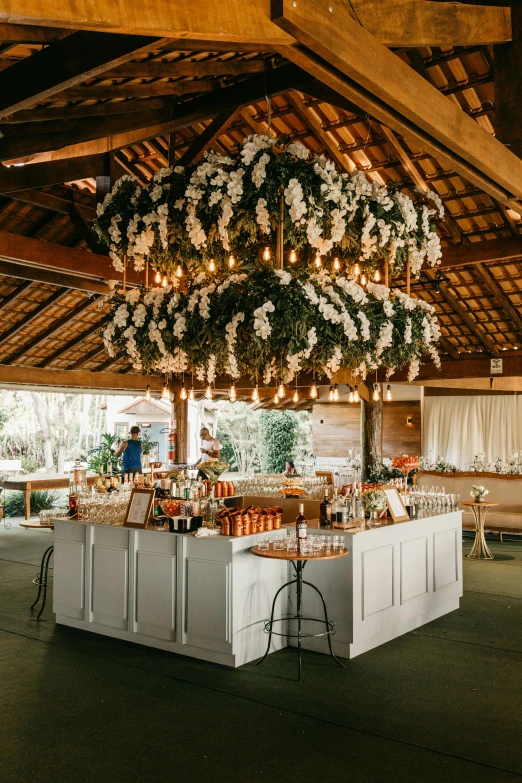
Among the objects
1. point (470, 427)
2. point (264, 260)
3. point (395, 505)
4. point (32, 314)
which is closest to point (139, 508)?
point (395, 505)

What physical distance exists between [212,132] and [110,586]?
486cm

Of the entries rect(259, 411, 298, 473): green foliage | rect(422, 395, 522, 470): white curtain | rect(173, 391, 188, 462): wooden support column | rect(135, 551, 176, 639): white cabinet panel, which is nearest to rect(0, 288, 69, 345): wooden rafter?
rect(173, 391, 188, 462): wooden support column

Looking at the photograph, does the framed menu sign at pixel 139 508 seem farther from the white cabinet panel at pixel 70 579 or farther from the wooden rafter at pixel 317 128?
the wooden rafter at pixel 317 128

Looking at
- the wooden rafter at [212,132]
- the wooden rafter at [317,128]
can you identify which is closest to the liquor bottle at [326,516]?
the wooden rafter at [212,132]

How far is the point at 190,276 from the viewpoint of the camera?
6.93 meters

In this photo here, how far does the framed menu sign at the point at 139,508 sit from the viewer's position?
5801 millimetres

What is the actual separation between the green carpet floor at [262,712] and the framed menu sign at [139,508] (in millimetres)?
1008

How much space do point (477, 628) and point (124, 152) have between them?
7582 mm

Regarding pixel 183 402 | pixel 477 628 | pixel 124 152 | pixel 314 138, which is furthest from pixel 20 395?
pixel 477 628

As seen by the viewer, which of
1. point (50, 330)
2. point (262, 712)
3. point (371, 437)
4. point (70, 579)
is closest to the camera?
point (262, 712)

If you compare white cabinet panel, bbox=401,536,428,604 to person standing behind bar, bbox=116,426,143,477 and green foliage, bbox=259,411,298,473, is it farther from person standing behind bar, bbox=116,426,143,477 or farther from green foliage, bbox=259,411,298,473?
green foliage, bbox=259,411,298,473

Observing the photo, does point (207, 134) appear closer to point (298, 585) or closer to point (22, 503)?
point (298, 585)

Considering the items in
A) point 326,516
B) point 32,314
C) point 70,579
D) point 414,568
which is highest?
point 32,314

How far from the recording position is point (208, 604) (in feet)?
17.0
